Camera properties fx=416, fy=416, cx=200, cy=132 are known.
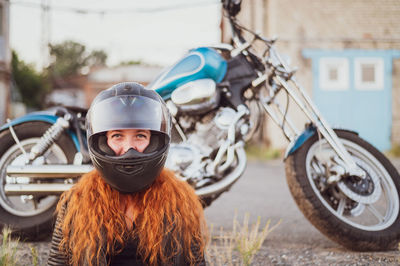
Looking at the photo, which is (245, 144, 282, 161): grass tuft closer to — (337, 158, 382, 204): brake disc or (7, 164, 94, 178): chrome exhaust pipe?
(337, 158, 382, 204): brake disc

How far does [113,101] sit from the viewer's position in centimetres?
167

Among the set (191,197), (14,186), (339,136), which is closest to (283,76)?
(339,136)

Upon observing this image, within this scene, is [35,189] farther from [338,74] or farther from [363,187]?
[338,74]

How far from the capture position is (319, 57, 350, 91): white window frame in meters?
11.4

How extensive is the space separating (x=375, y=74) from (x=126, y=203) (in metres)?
11.3

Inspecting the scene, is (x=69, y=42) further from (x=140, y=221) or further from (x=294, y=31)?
(x=140, y=221)

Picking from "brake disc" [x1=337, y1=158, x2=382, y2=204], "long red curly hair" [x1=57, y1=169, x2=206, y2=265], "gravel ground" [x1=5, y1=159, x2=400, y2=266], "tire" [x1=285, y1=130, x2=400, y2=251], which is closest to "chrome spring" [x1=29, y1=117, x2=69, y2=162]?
"gravel ground" [x1=5, y1=159, x2=400, y2=266]

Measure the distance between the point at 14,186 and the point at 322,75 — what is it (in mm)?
9909

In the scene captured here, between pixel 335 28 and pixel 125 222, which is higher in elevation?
pixel 335 28

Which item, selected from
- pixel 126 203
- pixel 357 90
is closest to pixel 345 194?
pixel 126 203

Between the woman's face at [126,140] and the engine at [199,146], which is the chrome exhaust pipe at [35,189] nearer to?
the engine at [199,146]

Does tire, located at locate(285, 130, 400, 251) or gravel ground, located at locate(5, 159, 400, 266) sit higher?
tire, located at locate(285, 130, 400, 251)

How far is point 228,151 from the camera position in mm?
2951

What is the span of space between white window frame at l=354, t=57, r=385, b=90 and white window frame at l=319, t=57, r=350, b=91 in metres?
0.26
